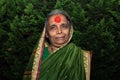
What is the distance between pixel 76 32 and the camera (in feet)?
17.6

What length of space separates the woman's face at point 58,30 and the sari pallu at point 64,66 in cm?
11

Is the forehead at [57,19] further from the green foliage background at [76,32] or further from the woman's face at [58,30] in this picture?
the green foliage background at [76,32]

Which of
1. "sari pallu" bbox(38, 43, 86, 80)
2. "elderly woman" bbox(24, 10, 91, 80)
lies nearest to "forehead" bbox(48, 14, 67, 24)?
"elderly woman" bbox(24, 10, 91, 80)

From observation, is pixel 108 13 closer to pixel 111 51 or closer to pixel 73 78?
pixel 111 51

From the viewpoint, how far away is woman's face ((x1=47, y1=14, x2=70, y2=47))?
3.74m

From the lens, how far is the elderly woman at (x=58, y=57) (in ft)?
11.9

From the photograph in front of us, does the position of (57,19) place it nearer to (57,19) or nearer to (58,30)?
(57,19)

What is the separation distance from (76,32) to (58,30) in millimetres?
1664

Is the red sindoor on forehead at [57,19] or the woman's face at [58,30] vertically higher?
the red sindoor on forehead at [57,19]

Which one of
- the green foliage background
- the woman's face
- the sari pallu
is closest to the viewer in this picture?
the sari pallu

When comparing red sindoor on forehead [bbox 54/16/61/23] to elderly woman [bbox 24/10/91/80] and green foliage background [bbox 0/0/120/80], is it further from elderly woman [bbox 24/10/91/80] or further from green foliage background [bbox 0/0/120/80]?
green foliage background [bbox 0/0/120/80]

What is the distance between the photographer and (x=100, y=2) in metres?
5.47

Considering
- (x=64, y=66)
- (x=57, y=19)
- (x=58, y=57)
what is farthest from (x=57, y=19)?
(x=64, y=66)

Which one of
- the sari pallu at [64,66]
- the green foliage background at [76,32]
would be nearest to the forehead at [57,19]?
the sari pallu at [64,66]
